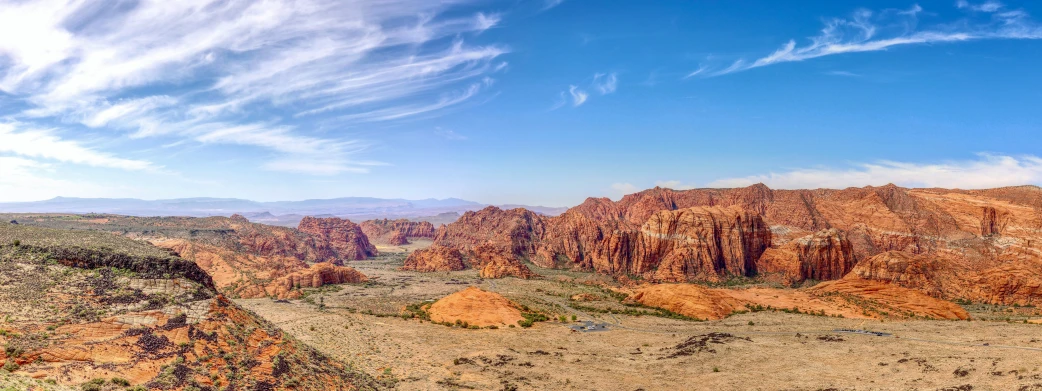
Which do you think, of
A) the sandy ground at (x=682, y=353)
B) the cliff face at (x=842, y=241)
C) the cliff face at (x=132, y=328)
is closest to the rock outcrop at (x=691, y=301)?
the sandy ground at (x=682, y=353)

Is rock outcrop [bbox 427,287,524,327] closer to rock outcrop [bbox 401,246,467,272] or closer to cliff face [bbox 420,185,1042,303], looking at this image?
cliff face [bbox 420,185,1042,303]

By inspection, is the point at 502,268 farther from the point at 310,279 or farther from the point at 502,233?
the point at 502,233

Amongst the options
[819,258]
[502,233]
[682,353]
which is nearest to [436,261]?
[502,233]

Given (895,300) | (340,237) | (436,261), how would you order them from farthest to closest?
1. (340,237)
2. (436,261)
3. (895,300)

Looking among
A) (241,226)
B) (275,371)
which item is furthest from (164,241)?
(275,371)

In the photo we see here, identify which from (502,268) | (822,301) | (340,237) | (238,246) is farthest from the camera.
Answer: (340,237)

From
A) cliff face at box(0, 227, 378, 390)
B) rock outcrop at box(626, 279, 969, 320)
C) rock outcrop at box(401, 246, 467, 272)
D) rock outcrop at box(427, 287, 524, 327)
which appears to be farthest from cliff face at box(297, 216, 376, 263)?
cliff face at box(0, 227, 378, 390)

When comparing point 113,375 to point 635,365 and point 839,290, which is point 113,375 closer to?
point 635,365
